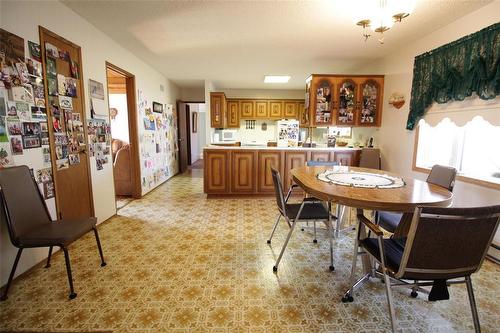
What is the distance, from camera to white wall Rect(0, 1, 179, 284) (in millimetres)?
1787

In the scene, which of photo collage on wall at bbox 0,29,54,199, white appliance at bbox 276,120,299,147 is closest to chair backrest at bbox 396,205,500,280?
photo collage on wall at bbox 0,29,54,199

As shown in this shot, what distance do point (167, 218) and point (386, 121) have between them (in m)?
3.65

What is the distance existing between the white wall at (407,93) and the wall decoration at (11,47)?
13.2 ft

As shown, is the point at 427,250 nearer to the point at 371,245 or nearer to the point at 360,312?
the point at 371,245

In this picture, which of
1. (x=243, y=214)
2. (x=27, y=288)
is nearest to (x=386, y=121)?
(x=243, y=214)

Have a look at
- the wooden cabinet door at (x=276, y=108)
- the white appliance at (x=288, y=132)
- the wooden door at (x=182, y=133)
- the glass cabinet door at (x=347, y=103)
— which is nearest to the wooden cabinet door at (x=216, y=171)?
the white appliance at (x=288, y=132)

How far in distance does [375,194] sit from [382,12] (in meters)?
1.45

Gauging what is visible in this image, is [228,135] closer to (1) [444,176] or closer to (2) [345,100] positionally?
(2) [345,100]

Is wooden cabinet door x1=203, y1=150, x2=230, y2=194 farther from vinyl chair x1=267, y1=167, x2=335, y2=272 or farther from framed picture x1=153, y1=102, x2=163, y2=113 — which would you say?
vinyl chair x1=267, y1=167, x2=335, y2=272

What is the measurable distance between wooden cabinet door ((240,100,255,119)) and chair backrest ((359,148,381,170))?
11.4ft

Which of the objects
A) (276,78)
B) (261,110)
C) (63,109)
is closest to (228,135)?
(261,110)

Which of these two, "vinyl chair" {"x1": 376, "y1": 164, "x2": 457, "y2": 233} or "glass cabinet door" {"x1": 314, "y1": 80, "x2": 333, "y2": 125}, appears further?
"glass cabinet door" {"x1": 314, "y1": 80, "x2": 333, "y2": 125}

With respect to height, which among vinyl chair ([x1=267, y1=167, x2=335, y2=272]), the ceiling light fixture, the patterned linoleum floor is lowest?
the patterned linoleum floor

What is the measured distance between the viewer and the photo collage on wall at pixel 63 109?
2174 mm
